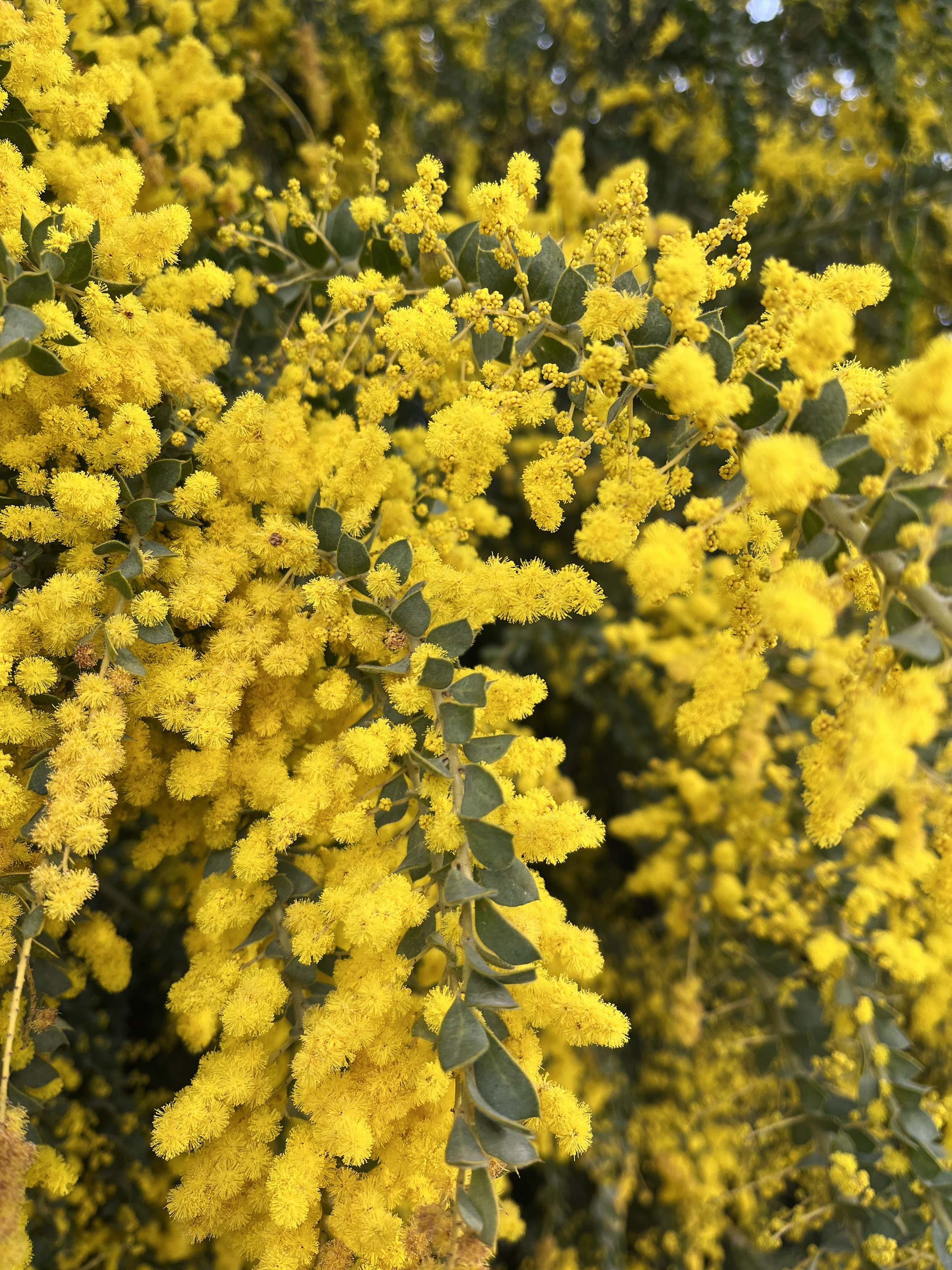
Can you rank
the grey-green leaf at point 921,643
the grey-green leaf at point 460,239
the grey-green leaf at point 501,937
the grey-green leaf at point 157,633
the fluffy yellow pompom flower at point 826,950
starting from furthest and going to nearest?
1. the fluffy yellow pompom flower at point 826,950
2. the grey-green leaf at point 460,239
3. the grey-green leaf at point 157,633
4. the grey-green leaf at point 501,937
5. the grey-green leaf at point 921,643

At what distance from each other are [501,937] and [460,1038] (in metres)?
0.08

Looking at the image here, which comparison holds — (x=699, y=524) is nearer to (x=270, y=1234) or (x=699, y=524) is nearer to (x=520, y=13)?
(x=270, y=1234)

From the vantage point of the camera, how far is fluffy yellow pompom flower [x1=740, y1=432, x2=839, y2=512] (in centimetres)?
57

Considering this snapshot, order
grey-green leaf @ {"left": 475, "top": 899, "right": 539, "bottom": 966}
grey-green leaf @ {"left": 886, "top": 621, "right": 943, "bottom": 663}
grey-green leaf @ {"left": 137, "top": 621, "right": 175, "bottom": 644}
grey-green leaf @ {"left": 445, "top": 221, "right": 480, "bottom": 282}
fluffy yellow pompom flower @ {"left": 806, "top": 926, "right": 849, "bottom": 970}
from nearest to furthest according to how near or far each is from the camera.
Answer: grey-green leaf @ {"left": 886, "top": 621, "right": 943, "bottom": 663}
grey-green leaf @ {"left": 475, "top": 899, "right": 539, "bottom": 966}
grey-green leaf @ {"left": 137, "top": 621, "right": 175, "bottom": 644}
grey-green leaf @ {"left": 445, "top": 221, "right": 480, "bottom": 282}
fluffy yellow pompom flower @ {"left": 806, "top": 926, "right": 849, "bottom": 970}

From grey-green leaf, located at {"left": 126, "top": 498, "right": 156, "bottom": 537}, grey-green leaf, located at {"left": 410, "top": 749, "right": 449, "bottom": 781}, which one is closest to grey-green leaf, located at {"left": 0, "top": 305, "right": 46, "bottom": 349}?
grey-green leaf, located at {"left": 126, "top": 498, "right": 156, "bottom": 537}

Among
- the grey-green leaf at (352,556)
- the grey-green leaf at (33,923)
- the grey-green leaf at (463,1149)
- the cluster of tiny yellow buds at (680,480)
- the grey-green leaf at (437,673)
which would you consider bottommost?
the grey-green leaf at (33,923)

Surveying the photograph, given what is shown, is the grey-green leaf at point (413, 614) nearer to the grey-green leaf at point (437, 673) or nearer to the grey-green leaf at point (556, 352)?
the grey-green leaf at point (437, 673)

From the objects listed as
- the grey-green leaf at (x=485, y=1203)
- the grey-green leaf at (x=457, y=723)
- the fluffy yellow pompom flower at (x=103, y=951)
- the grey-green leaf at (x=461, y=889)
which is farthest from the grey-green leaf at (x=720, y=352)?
the fluffy yellow pompom flower at (x=103, y=951)

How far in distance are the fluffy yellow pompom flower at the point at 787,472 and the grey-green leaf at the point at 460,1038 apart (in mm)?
471

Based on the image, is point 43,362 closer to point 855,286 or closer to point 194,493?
point 194,493

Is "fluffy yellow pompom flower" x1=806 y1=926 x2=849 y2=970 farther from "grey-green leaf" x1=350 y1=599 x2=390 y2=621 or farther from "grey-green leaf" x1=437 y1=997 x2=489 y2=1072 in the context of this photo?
"grey-green leaf" x1=350 y1=599 x2=390 y2=621

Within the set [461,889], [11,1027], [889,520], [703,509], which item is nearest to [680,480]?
[703,509]

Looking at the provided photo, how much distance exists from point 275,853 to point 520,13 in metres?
1.90

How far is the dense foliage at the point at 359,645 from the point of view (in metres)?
0.64
